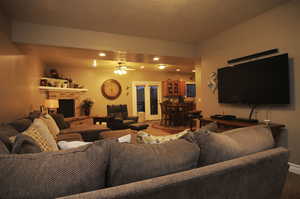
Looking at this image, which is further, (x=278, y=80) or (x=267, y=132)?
(x=278, y=80)

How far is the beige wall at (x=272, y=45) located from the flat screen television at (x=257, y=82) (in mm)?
127

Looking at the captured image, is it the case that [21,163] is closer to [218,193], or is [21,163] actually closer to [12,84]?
[218,193]

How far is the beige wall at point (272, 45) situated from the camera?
2350 millimetres

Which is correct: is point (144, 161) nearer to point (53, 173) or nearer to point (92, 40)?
point (53, 173)

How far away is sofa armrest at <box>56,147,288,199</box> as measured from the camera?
2.30 feet

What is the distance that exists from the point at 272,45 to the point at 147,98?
5.84m

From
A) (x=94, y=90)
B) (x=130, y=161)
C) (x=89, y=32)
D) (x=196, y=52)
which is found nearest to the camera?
(x=130, y=161)

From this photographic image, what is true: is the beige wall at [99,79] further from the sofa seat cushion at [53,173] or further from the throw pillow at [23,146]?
the sofa seat cushion at [53,173]

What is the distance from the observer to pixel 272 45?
262 cm

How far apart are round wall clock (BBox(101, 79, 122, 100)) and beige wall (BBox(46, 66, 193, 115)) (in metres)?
0.14

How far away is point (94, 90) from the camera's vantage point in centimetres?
676

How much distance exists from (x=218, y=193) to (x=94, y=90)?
6591 mm

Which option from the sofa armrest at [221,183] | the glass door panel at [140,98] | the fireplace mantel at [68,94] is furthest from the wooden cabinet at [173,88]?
the sofa armrest at [221,183]

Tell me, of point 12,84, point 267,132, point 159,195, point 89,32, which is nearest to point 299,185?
point 267,132
